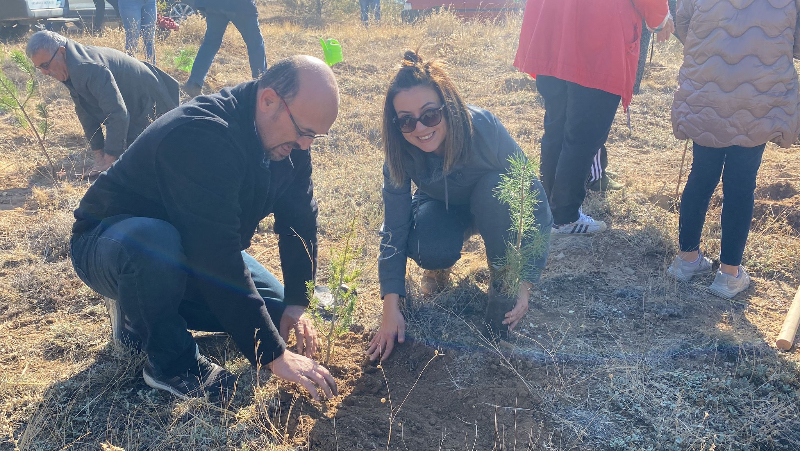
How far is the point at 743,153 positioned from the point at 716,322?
0.86 meters

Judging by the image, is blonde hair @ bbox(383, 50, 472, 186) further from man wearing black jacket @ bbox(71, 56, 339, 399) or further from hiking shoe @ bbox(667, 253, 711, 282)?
hiking shoe @ bbox(667, 253, 711, 282)

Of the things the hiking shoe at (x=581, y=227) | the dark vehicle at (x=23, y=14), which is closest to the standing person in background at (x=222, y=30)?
the hiking shoe at (x=581, y=227)

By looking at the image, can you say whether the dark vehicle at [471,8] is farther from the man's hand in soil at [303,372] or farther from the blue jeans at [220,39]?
the man's hand in soil at [303,372]

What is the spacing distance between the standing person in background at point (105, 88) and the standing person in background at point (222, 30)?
1.46 meters

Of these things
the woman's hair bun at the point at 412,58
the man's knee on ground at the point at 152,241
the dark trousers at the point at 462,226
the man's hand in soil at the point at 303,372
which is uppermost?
the woman's hair bun at the point at 412,58

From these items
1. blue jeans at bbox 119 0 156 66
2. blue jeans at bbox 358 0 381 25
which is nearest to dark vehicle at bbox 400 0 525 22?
blue jeans at bbox 358 0 381 25

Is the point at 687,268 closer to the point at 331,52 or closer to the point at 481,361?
the point at 481,361

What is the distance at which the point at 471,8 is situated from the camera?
42.1ft

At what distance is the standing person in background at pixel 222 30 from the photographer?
6.51 metres

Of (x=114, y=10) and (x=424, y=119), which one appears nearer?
(x=424, y=119)

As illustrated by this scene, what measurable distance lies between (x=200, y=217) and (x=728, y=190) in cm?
261

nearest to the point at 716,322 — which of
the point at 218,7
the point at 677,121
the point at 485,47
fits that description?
the point at 677,121

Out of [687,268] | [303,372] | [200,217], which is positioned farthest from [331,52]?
[303,372]

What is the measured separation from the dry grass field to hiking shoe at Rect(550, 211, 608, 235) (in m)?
0.15
